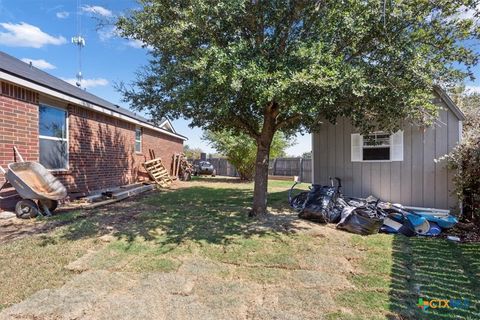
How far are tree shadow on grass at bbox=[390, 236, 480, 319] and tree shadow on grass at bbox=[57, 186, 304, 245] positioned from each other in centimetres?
214

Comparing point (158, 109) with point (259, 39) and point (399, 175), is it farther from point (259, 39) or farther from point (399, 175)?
point (399, 175)

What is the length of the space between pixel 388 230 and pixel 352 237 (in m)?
→ 0.99

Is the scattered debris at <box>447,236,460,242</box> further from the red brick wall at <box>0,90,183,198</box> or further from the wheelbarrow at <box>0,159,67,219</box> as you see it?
the red brick wall at <box>0,90,183,198</box>

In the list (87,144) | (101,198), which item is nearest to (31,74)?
(87,144)

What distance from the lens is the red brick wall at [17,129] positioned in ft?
19.8

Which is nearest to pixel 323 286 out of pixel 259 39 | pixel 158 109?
pixel 259 39

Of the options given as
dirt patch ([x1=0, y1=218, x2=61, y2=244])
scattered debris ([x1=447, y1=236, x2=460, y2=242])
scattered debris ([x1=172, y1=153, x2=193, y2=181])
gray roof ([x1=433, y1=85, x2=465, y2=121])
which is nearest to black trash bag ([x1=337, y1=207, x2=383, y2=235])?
scattered debris ([x1=447, y1=236, x2=460, y2=242])

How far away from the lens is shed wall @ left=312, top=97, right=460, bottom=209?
686 cm

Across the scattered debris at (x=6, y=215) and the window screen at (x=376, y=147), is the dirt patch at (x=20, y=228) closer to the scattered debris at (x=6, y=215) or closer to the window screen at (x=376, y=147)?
the scattered debris at (x=6, y=215)

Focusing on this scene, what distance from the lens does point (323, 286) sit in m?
3.23

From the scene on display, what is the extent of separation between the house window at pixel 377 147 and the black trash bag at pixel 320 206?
2.27 metres

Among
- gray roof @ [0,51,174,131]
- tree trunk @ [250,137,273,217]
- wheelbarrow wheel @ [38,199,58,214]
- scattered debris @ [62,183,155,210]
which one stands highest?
gray roof @ [0,51,174,131]

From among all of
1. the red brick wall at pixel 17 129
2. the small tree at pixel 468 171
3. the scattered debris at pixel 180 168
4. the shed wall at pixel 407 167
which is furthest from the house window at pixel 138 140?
the small tree at pixel 468 171

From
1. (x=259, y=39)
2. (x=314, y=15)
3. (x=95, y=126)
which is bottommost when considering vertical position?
(x=95, y=126)
